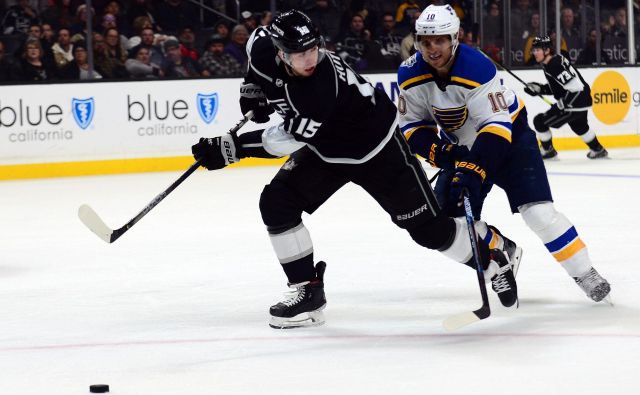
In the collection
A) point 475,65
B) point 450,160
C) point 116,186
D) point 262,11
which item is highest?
point 475,65

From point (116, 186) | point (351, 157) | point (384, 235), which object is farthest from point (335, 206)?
point (351, 157)

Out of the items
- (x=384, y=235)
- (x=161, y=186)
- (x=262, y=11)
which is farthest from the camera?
(x=262, y=11)

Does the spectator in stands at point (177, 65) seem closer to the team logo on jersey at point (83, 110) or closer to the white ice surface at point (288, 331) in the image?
the team logo on jersey at point (83, 110)

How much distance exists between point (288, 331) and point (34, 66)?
611 cm

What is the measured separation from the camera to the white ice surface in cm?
321

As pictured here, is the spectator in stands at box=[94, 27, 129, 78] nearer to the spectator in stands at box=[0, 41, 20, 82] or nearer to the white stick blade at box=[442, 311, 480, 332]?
the spectator in stands at box=[0, 41, 20, 82]

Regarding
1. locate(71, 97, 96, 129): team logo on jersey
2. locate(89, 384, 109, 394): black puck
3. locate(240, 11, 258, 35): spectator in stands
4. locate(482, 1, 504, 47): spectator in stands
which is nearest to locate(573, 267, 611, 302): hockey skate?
locate(89, 384, 109, 394): black puck

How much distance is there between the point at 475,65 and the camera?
3986mm

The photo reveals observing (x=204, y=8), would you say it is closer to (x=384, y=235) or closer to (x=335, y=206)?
(x=335, y=206)

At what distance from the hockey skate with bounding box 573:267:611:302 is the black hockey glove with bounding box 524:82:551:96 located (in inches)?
259

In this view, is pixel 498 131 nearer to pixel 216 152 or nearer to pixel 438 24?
pixel 438 24

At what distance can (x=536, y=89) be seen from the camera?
1066 cm

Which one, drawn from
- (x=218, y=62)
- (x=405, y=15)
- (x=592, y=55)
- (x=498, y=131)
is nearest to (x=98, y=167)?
(x=218, y=62)

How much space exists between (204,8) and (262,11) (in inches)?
19.8
